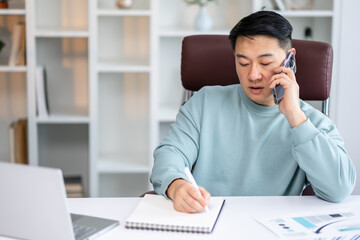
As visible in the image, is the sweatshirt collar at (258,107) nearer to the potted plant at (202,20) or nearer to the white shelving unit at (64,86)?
the potted plant at (202,20)

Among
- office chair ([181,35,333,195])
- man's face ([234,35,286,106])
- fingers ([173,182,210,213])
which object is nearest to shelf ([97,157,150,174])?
office chair ([181,35,333,195])

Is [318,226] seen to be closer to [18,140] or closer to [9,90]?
[18,140]

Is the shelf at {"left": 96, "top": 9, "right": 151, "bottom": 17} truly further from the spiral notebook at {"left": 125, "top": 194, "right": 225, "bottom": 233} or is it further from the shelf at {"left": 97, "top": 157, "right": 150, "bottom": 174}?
the spiral notebook at {"left": 125, "top": 194, "right": 225, "bottom": 233}

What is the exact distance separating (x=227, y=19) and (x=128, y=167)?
1097mm

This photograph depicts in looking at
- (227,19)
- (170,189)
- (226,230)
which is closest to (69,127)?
(227,19)

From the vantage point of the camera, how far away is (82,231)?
1.24m

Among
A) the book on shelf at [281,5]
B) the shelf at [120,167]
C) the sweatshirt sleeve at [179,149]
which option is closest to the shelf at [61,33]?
the shelf at [120,167]

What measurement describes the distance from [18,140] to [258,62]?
1987 millimetres

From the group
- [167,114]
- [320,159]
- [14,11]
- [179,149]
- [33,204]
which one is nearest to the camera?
[33,204]

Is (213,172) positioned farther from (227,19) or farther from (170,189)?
(227,19)

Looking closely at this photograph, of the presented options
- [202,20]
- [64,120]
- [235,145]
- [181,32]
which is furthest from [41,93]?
[235,145]

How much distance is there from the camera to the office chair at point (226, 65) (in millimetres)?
1953

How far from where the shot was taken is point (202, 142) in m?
1.83

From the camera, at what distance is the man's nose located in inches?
66.6
